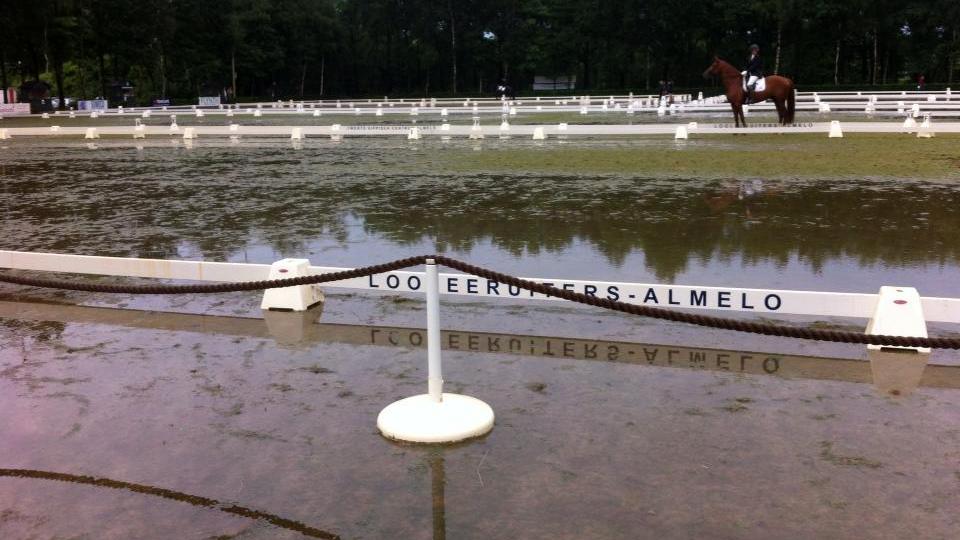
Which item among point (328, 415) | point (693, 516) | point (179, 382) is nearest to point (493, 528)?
point (693, 516)

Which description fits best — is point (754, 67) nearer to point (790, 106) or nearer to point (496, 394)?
point (790, 106)

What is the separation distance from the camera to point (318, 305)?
7777 mm

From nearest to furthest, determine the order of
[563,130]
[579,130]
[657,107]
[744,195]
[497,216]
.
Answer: [497,216] < [744,195] < [563,130] < [579,130] < [657,107]

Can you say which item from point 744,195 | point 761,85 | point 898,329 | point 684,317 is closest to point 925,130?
point 761,85

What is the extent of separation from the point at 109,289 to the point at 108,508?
8.66 ft

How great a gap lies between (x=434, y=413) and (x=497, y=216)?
775 centimetres

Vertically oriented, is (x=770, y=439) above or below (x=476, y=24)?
below

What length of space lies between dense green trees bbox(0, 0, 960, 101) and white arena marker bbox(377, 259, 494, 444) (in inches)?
2598


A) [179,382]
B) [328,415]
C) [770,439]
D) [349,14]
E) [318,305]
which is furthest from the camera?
[349,14]

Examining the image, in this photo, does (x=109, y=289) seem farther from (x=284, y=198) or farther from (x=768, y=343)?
(x=284, y=198)

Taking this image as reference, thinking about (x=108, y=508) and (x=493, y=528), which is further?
(x=108, y=508)

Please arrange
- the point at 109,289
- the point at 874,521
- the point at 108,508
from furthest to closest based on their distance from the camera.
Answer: the point at 109,289
the point at 108,508
the point at 874,521

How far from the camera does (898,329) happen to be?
5.98m

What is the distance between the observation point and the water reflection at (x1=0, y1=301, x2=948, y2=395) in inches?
228
